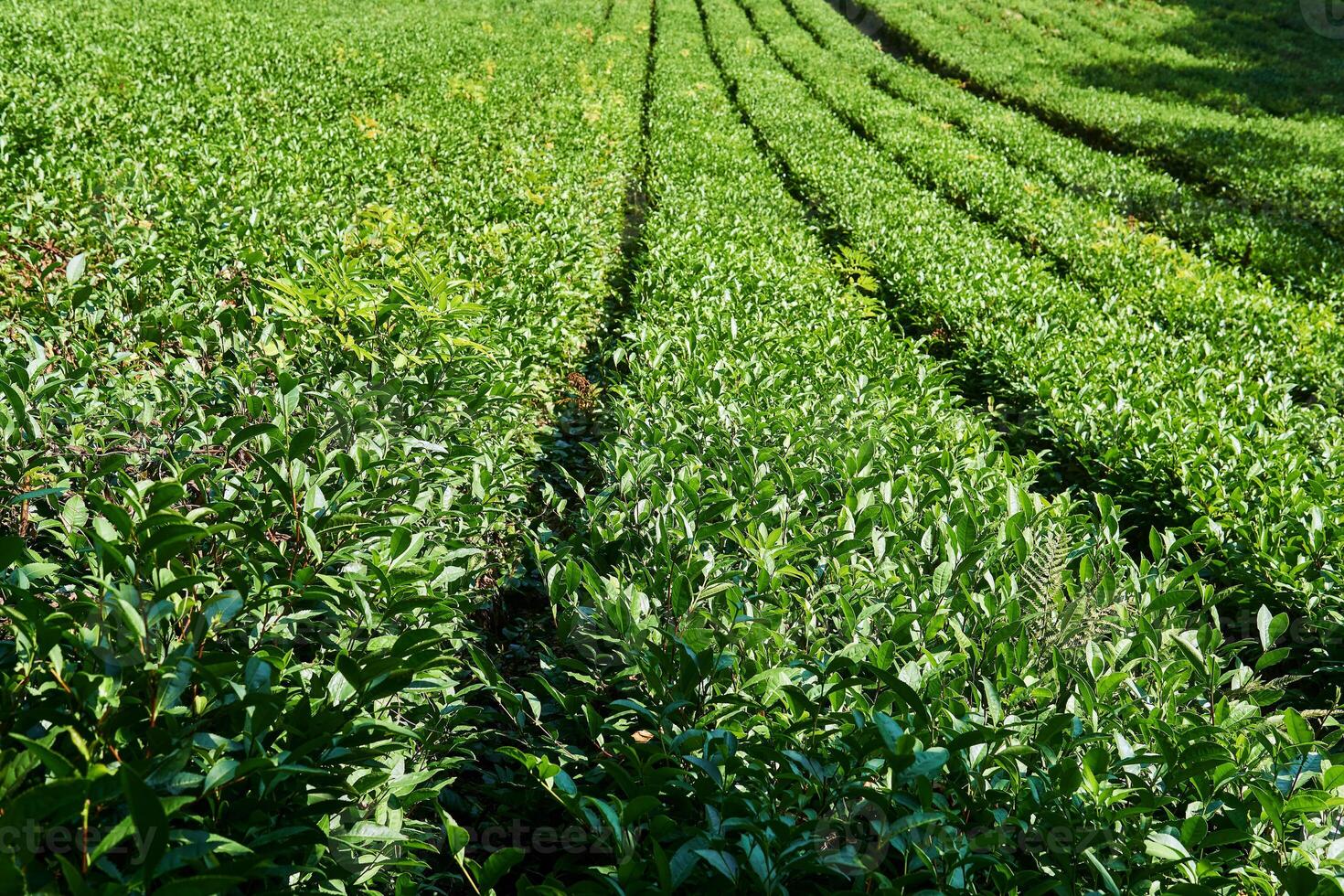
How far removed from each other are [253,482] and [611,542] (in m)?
1.23

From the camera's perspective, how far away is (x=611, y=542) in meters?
2.93

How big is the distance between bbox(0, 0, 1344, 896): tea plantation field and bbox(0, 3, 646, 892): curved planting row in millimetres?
19

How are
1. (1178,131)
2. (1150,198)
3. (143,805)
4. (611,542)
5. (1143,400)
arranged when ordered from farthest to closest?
(1178,131) → (1150,198) → (1143,400) → (611,542) → (143,805)

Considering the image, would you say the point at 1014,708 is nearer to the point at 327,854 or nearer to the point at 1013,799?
the point at 1013,799

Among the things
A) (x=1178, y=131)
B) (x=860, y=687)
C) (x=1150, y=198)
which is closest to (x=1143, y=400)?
(x=860, y=687)

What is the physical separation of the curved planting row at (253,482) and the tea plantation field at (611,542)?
2 cm

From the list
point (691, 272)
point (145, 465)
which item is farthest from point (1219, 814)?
point (691, 272)

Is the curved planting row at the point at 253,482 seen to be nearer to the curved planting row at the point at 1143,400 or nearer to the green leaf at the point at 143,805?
the green leaf at the point at 143,805

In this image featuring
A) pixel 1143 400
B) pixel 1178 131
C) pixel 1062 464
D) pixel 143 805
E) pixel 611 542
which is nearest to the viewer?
pixel 143 805

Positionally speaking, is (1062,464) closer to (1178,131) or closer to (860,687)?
(860,687)

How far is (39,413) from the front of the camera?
2344mm

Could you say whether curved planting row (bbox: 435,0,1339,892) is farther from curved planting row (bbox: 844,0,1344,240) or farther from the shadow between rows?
curved planting row (bbox: 844,0,1344,240)

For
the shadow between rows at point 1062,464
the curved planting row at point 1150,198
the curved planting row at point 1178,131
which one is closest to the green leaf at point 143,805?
the shadow between rows at point 1062,464

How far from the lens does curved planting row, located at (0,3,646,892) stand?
4.42ft
